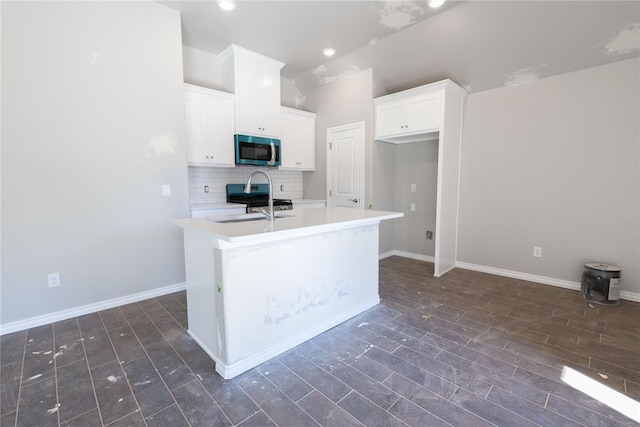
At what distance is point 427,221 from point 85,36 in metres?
4.42

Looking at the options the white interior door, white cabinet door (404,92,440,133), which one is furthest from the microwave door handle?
white cabinet door (404,92,440,133)

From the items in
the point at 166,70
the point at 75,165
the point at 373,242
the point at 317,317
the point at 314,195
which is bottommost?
the point at 317,317

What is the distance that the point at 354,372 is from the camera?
73.0 inches

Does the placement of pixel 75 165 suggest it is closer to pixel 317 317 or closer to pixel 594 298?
pixel 317 317

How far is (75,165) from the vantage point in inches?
99.9

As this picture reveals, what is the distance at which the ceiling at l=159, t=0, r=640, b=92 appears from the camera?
2.66 m

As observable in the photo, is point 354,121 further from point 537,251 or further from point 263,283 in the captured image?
point 263,283

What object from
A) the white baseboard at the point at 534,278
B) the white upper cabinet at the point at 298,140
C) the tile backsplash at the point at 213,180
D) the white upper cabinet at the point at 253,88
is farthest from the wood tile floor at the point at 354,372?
the white upper cabinet at the point at 298,140

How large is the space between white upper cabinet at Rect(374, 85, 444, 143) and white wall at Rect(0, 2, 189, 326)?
2.55 metres

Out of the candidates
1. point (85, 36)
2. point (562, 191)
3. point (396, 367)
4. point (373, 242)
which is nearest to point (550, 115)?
point (562, 191)

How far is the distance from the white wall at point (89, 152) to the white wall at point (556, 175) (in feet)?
11.9

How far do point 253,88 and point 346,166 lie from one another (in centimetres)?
171

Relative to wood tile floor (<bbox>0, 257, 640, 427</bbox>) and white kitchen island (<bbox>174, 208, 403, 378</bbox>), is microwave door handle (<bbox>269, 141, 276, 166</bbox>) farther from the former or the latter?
wood tile floor (<bbox>0, 257, 640, 427</bbox>)

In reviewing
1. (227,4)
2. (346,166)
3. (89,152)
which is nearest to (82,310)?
(89,152)
